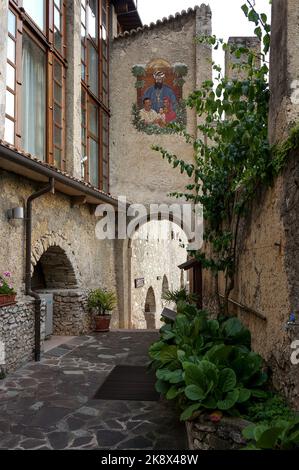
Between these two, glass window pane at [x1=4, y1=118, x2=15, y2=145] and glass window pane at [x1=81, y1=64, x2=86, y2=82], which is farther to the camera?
glass window pane at [x1=81, y1=64, x2=86, y2=82]

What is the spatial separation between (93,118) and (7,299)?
7319 mm

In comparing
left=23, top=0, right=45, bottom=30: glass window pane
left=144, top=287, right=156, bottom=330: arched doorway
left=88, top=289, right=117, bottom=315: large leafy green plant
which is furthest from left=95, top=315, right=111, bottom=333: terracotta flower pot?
left=144, top=287, right=156, bottom=330: arched doorway

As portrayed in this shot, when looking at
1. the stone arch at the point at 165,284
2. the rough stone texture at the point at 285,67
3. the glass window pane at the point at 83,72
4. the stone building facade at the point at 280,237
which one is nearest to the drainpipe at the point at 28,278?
the stone building facade at the point at 280,237

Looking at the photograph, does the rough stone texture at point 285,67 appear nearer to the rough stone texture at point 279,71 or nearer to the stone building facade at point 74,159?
the rough stone texture at point 279,71

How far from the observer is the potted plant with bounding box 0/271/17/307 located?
21.6ft

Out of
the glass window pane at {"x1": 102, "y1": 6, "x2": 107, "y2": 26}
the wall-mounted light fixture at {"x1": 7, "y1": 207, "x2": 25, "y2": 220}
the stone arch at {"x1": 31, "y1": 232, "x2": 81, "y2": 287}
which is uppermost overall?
the glass window pane at {"x1": 102, "y1": 6, "x2": 107, "y2": 26}

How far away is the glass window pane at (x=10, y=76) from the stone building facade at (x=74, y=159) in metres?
0.02

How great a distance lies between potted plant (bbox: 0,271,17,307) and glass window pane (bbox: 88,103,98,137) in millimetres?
6576

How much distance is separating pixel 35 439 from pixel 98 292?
6699 millimetres

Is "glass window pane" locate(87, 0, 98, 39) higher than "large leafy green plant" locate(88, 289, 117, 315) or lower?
higher

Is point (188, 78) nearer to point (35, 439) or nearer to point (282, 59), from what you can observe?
point (282, 59)

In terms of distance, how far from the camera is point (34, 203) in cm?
816

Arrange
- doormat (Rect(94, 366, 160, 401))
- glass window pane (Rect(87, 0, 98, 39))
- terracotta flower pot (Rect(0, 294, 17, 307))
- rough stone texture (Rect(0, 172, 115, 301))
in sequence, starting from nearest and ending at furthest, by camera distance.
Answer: doormat (Rect(94, 366, 160, 401)) → terracotta flower pot (Rect(0, 294, 17, 307)) → rough stone texture (Rect(0, 172, 115, 301)) → glass window pane (Rect(87, 0, 98, 39))

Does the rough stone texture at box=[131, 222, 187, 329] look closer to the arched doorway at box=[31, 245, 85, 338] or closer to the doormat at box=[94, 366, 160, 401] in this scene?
the arched doorway at box=[31, 245, 85, 338]
